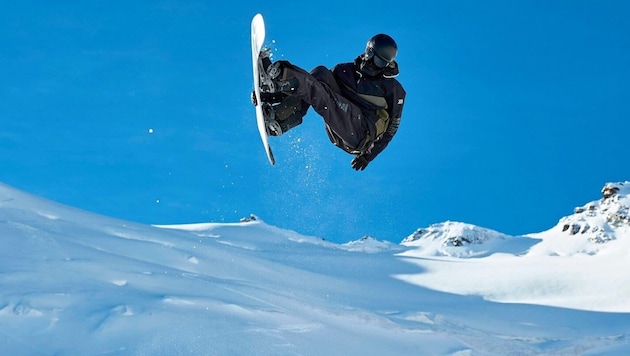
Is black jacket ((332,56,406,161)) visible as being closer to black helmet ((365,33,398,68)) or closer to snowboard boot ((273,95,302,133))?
black helmet ((365,33,398,68))

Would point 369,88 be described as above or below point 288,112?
above

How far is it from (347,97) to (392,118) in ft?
2.45

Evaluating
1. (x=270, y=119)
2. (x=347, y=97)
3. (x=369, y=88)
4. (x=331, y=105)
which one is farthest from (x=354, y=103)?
(x=270, y=119)

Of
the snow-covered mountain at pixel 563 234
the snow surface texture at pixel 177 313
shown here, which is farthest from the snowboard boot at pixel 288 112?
the snow-covered mountain at pixel 563 234

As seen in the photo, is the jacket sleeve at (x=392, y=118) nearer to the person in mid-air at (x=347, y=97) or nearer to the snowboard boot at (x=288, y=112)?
the person in mid-air at (x=347, y=97)

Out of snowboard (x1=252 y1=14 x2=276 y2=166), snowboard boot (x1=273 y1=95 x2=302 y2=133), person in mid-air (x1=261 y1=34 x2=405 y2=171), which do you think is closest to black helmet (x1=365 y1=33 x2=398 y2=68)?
person in mid-air (x1=261 y1=34 x2=405 y2=171)

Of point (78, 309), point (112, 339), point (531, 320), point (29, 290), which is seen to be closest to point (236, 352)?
point (112, 339)

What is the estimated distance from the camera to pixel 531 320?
22.0 meters

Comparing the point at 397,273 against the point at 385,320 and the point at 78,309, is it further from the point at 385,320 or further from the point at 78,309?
the point at 78,309

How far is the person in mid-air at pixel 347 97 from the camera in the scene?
9.19m

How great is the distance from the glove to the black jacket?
521mm

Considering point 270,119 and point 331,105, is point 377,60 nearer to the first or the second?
point 331,105

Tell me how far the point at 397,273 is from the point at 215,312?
1299 inches

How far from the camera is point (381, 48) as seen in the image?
31.7 ft
